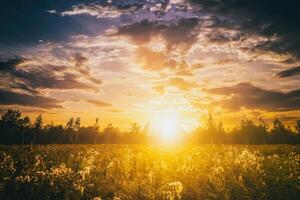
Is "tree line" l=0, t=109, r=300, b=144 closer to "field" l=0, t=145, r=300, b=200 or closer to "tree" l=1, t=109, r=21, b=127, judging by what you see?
"tree" l=1, t=109, r=21, b=127

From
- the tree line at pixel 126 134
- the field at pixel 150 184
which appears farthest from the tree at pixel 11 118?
the field at pixel 150 184

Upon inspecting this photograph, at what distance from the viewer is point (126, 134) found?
108 metres

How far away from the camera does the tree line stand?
74.1m

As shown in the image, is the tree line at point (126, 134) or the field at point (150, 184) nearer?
the field at point (150, 184)

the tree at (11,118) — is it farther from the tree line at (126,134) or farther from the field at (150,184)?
the field at (150,184)

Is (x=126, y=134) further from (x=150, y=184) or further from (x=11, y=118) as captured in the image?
(x=150, y=184)

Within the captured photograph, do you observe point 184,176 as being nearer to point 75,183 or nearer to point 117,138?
point 75,183

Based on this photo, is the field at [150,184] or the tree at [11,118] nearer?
Result: the field at [150,184]

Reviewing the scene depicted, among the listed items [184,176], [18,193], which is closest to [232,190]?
[184,176]

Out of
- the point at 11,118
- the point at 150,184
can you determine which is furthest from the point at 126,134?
the point at 150,184

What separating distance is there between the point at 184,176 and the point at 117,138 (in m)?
92.2

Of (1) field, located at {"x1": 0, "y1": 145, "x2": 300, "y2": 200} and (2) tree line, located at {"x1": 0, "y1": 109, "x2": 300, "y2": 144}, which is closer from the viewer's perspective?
(1) field, located at {"x1": 0, "y1": 145, "x2": 300, "y2": 200}

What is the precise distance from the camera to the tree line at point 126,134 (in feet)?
243

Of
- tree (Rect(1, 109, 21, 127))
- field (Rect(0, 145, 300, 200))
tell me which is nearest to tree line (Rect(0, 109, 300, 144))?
tree (Rect(1, 109, 21, 127))
